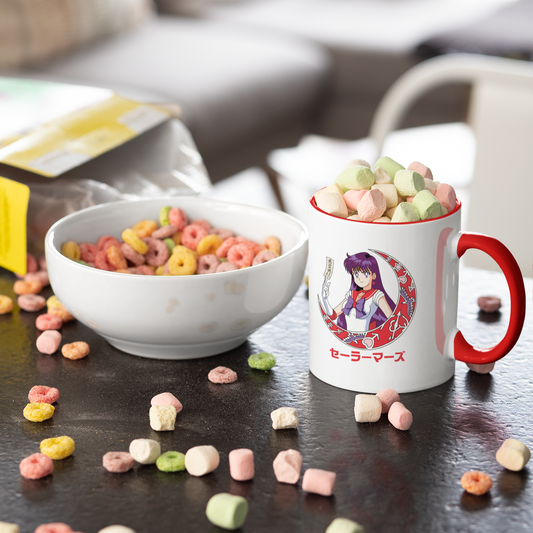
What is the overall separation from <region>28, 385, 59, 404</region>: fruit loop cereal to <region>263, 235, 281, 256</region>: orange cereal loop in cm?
27

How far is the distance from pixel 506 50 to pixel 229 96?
99cm

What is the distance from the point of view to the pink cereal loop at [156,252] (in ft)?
2.85

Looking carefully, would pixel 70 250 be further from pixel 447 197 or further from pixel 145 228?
pixel 447 197

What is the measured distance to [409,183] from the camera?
0.69 meters

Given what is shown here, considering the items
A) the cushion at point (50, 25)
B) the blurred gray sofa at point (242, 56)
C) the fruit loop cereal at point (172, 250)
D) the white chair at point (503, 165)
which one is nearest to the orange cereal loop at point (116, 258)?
the fruit loop cereal at point (172, 250)

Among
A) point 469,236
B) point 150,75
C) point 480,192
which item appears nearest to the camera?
point 469,236

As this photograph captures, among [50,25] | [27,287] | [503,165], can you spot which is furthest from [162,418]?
[50,25]

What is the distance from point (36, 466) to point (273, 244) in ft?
1.17

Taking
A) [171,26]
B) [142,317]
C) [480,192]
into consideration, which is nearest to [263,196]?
[171,26]

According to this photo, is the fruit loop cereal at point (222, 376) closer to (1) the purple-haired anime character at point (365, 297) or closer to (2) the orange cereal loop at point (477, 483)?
(1) the purple-haired anime character at point (365, 297)

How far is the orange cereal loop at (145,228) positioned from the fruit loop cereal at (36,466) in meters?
0.33

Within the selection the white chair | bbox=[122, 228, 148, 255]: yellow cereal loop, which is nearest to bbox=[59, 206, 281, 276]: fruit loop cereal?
bbox=[122, 228, 148, 255]: yellow cereal loop

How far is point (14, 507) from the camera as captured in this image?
1.90 ft

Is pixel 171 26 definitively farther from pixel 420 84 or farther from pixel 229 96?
pixel 420 84
